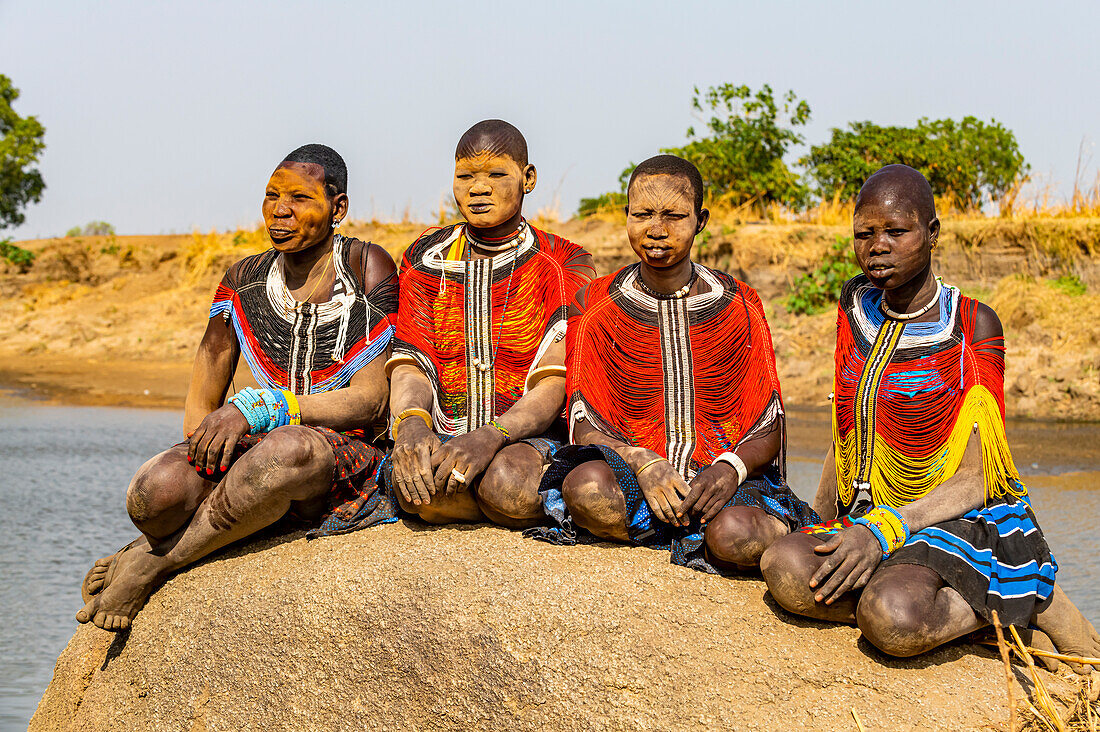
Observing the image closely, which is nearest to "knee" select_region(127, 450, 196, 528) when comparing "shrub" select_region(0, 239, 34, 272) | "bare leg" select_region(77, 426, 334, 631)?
"bare leg" select_region(77, 426, 334, 631)

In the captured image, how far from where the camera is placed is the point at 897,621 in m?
3.24

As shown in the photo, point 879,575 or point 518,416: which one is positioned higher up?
point 518,416

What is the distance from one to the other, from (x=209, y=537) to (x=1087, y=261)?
12.1m

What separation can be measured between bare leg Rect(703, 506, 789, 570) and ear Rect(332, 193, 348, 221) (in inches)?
81.2

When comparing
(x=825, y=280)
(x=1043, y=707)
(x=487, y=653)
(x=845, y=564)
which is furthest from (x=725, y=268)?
(x=1043, y=707)

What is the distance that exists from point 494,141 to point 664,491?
153 centimetres

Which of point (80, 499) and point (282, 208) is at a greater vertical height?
point (282, 208)

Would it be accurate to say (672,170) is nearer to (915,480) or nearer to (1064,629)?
(915,480)

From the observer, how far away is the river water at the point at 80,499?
6.40 m

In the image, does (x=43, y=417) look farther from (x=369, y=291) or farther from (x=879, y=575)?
(x=879, y=575)

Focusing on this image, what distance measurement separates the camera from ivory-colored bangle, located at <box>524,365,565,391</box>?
4.26 metres

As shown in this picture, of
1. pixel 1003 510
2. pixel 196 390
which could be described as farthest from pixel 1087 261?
pixel 196 390

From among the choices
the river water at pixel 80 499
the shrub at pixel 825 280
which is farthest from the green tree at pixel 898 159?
the river water at pixel 80 499

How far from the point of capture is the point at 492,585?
3639 millimetres
